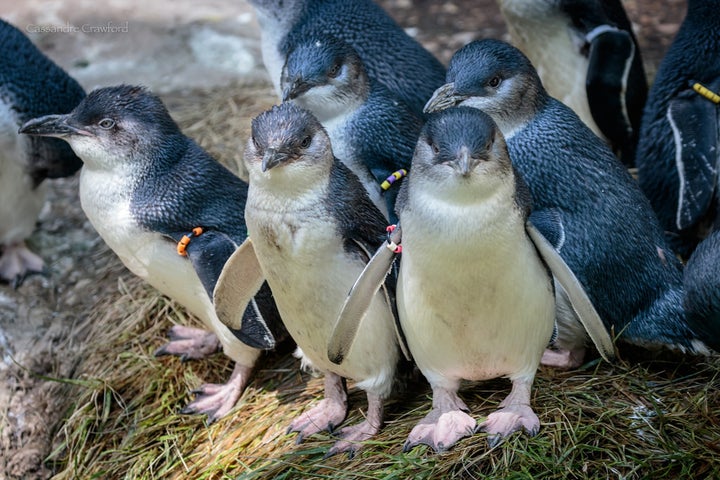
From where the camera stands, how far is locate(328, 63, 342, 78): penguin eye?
365cm

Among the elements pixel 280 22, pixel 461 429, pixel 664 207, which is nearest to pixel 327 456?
pixel 461 429

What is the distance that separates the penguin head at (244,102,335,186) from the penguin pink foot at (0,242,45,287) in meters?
1.98

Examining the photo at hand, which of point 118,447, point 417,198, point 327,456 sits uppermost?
point 417,198

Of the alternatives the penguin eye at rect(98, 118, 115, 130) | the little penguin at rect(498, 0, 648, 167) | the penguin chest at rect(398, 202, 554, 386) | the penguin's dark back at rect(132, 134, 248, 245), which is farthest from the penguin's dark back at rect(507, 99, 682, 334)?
the penguin eye at rect(98, 118, 115, 130)

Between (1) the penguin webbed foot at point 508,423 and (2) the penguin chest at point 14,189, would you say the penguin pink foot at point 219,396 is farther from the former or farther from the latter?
(2) the penguin chest at point 14,189

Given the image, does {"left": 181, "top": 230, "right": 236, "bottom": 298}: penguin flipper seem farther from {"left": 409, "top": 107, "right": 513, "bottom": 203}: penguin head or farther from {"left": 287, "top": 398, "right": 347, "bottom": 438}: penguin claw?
{"left": 409, "top": 107, "right": 513, "bottom": 203}: penguin head

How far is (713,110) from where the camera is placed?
12.4ft

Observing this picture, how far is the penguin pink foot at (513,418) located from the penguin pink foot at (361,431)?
386 mm

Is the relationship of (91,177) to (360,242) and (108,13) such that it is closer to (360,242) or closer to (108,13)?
(360,242)

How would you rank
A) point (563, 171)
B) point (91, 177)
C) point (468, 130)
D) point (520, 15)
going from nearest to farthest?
point (468, 130) < point (563, 171) < point (91, 177) < point (520, 15)

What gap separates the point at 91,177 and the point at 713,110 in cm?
235

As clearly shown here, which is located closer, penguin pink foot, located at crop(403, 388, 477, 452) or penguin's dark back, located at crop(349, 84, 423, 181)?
penguin pink foot, located at crop(403, 388, 477, 452)

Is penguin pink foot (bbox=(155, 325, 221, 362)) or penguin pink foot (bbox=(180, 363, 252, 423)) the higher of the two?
penguin pink foot (bbox=(155, 325, 221, 362))

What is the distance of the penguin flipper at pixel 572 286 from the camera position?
2840mm
